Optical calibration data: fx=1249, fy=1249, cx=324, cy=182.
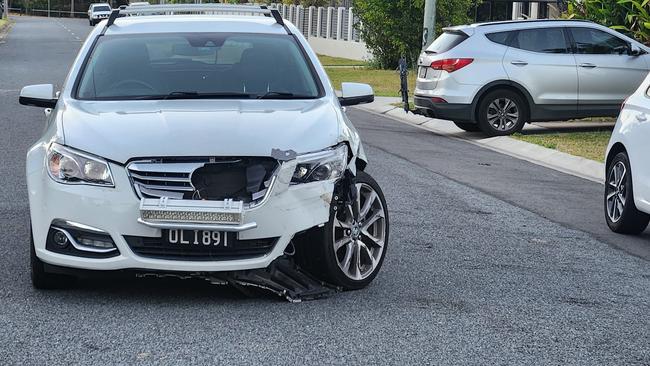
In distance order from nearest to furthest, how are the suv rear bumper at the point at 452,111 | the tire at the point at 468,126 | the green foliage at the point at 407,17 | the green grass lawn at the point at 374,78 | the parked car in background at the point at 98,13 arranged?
1. the suv rear bumper at the point at 452,111
2. the tire at the point at 468,126
3. the green grass lawn at the point at 374,78
4. the green foliage at the point at 407,17
5. the parked car in background at the point at 98,13

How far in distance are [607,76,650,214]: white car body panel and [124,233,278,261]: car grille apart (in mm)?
4050

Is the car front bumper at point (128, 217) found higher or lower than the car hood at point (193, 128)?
lower

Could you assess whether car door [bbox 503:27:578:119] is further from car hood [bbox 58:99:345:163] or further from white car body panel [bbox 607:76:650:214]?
car hood [bbox 58:99:345:163]

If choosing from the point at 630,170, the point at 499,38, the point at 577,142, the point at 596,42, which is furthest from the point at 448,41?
the point at 630,170

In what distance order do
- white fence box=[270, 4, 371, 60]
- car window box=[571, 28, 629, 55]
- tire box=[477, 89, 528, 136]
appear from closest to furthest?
tire box=[477, 89, 528, 136]
car window box=[571, 28, 629, 55]
white fence box=[270, 4, 371, 60]

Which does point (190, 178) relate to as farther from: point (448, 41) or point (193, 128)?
point (448, 41)

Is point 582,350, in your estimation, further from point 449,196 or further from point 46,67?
point 46,67

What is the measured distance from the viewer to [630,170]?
991cm

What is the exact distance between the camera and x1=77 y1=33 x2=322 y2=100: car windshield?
25.4 ft

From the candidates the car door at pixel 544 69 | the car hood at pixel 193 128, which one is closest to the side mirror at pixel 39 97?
the car hood at pixel 193 128

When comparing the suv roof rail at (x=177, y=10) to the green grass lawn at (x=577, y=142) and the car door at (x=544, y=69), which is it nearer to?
the green grass lawn at (x=577, y=142)

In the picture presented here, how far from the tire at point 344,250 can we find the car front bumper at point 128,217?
0.18 m

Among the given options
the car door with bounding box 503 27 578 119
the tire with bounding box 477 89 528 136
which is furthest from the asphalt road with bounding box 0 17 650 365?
the car door with bounding box 503 27 578 119

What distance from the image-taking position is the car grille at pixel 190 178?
6551mm
